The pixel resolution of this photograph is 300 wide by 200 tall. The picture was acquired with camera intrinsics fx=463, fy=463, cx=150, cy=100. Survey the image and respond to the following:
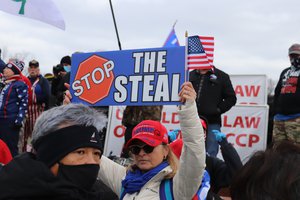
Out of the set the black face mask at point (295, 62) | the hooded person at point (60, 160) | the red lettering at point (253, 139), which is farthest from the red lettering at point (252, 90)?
the hooded person at point (60, 160)

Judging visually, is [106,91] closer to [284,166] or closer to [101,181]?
[101,181]

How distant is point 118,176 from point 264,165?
1890 mm

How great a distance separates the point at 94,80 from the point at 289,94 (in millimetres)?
3846

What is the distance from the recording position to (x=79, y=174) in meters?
2.01

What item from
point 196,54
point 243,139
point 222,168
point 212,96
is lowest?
point 243,139

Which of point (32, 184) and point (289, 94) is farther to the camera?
point (289, 94)

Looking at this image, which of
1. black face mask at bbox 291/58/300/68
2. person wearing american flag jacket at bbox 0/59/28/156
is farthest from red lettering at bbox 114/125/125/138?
black face mask at bbox 291/58/300/68

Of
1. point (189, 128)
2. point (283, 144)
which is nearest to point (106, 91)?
point (189, 128)

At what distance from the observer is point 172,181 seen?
9.93 feet

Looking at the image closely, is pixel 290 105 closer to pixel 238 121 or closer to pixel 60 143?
pixel 238 121

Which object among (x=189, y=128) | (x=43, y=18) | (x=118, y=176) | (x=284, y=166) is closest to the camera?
(x=284, y=166)

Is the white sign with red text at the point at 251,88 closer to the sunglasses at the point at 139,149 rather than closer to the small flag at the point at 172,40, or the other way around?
the small flag at the point at 172,40

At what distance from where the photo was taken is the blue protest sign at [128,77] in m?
3.31

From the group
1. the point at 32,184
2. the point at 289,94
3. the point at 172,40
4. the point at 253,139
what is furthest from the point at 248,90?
the point at 32,184
